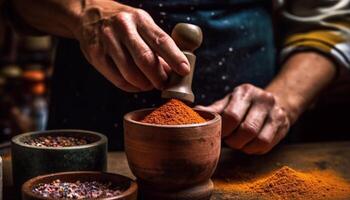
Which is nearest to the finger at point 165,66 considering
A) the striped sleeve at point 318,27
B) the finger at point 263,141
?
the finger at point 263,141

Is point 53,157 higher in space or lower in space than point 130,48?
lower

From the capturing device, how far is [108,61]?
1240 millimetres

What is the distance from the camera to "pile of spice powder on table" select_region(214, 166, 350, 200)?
1193 mm

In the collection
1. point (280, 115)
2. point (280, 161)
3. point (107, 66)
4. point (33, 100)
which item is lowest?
point (33, 100)

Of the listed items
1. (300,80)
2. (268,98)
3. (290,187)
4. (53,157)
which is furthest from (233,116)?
(53,157)

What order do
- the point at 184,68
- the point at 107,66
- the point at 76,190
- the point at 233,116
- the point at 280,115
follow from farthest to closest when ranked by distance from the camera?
the point at 280,115 < the point at 233,116 < the point at 107,66 < the point at 184,68 < the point at 76,190

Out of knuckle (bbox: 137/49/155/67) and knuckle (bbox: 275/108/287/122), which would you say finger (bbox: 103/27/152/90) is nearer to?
knuckle (bbox: 137/49/155/67)

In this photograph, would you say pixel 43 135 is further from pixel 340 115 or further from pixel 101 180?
pixel 340 115

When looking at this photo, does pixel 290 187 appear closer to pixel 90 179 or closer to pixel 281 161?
pixel 281 161

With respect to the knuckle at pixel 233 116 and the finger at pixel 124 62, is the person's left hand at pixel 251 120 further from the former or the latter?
the finger at pixel 124 62

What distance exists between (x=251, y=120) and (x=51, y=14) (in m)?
0.55

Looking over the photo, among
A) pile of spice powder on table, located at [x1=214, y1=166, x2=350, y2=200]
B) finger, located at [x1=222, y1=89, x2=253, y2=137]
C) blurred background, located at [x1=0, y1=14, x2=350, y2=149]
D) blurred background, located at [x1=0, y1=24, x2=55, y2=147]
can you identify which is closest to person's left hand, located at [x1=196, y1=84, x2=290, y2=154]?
finger, located at [x1=222, y1=89, x2=253, y2=137]

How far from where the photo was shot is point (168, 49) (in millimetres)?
1127

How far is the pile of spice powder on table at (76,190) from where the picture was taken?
1.00 meters
